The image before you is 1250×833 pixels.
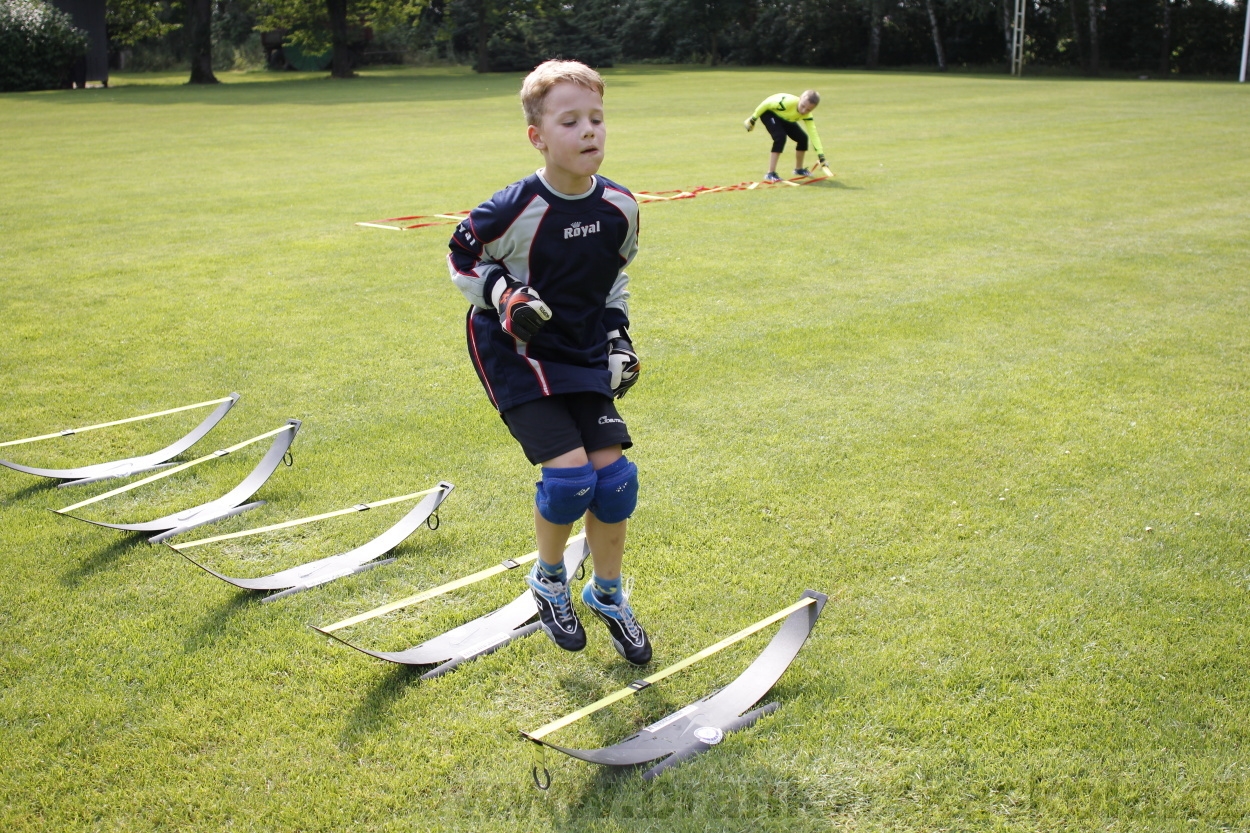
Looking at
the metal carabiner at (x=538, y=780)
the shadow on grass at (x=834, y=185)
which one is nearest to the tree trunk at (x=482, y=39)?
the shadow on grass at (x=834, y=185)

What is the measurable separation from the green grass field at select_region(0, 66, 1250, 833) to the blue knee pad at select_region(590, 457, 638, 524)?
548 millimetres

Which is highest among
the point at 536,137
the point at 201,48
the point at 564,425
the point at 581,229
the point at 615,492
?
the point at 201,48

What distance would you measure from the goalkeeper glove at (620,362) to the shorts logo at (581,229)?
1.34 feet

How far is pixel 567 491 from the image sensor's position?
348 cm

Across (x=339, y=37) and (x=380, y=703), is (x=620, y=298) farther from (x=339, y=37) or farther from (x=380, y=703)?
(x=339, y=37)

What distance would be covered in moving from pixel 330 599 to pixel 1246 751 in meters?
3.29

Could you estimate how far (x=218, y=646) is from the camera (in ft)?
12.4

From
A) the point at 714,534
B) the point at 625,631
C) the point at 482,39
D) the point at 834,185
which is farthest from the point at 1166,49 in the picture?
the point at 625,631

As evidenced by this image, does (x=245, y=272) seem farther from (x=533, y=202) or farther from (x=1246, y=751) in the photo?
(x=1246, y=751)

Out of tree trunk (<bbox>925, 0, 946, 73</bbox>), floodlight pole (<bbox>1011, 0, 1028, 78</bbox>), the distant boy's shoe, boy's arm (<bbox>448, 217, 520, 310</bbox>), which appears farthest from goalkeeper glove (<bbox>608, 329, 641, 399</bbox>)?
tree trunk (<bbox>925, 0, 946, 73</bbox>)

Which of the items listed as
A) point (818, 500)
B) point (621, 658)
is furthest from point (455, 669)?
point (818, 500)

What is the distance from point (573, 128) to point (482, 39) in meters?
54.6

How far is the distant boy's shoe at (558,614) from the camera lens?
366 centimetres

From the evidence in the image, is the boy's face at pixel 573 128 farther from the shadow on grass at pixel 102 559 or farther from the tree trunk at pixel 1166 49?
the tree trunk at pixel 1166 49
